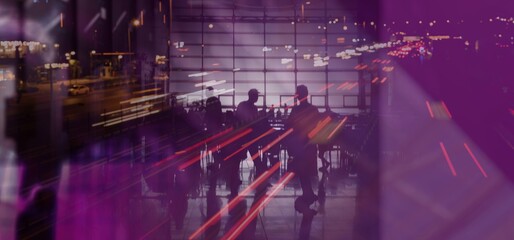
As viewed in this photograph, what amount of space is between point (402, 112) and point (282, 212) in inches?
666

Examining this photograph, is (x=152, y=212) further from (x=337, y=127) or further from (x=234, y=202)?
(x=337, y=127)

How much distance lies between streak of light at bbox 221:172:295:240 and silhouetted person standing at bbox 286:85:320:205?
632mm

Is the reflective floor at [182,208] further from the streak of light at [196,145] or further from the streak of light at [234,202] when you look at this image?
the streak of light at [196,145]

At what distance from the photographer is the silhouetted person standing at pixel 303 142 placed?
9.13 metres

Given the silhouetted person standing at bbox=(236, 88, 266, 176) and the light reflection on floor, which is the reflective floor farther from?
the silhouetted person standing at bbox=(236, 88, 266, 176)

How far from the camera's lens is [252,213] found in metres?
8.48

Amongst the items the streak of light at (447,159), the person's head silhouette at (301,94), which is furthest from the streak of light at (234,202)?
the streak of light at (447,159)

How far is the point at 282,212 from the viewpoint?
8547 millimetres

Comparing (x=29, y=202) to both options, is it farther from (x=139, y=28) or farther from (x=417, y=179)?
(x=139, y=28)

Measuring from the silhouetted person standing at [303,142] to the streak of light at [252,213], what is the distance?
0.63m

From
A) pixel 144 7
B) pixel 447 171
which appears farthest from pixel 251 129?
pixel 144 7

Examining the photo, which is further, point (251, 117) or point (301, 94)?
point (251, 117)

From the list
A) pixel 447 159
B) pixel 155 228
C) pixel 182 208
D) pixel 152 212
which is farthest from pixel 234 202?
pixel 447 159

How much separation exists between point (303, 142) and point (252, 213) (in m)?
1.40
